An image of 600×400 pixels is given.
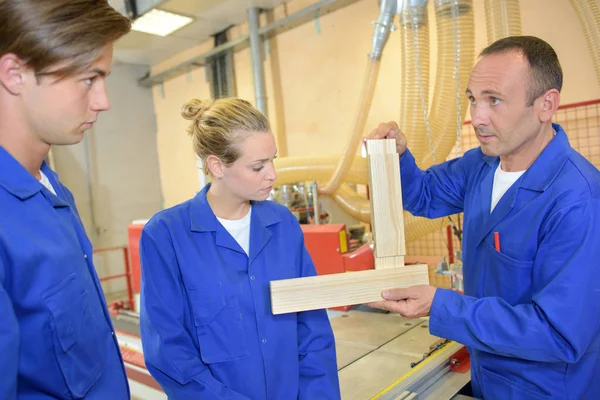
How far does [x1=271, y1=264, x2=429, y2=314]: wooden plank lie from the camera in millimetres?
918

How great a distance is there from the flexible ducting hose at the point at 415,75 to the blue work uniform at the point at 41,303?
1773mm

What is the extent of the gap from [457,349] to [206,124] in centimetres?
115

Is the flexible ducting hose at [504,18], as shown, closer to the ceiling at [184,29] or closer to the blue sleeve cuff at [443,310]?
the blue sleeve cuff at [443,310]

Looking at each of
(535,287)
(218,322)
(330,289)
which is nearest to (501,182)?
(535,287)

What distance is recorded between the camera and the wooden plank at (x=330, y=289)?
92 centimetres

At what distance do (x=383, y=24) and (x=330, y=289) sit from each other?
181 cm

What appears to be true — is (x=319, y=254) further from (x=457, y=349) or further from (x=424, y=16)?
(x=424, y=16)

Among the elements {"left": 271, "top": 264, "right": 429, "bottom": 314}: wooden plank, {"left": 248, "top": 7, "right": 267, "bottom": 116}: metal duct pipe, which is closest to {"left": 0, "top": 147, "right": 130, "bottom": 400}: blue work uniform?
A: {"left": 271, "top": 264, "right": 429, "bottom": 314}: wooden plank

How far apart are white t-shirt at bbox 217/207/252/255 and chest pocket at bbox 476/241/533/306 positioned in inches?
25.3

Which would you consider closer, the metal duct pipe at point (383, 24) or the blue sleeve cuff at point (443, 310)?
the blue sleeve cuff at point (443, 310)

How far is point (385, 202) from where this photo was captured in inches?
38.2

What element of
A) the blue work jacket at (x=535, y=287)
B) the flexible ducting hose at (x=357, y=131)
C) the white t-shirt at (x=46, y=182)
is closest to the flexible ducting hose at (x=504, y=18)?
the flexible ducting hose at (x=357, y=131)

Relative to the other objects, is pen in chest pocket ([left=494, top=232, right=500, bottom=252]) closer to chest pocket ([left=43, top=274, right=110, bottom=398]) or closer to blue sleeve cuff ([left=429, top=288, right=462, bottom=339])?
blue sleeve cuff ([left=429, top=288, right=462, bottom=339])

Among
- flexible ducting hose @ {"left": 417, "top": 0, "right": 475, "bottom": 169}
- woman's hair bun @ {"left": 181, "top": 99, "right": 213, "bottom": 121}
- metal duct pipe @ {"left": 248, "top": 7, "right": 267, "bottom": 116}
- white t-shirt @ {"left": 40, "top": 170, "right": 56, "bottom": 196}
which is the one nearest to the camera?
white t-shirt @ {"left": 40, "top": 170, "right": 56, "bottom": 196}
